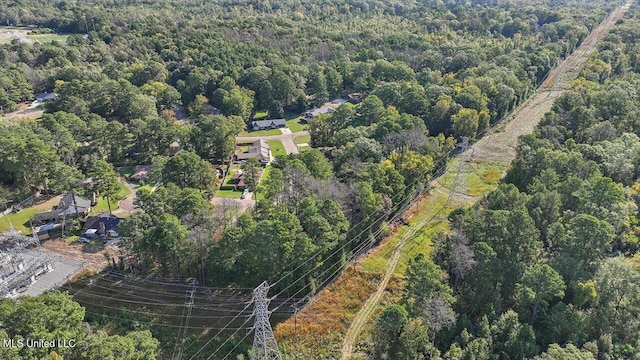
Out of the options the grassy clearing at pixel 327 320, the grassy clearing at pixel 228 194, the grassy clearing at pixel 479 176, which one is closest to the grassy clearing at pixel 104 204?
the grassy clearing at pixel 228 194

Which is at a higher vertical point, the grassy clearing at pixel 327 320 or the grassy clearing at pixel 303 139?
the grassy clearing at pixel 327 320

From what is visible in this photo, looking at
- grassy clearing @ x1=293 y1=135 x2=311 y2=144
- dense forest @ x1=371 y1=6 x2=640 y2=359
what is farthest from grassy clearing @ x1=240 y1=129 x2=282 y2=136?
dense forest @ x1=371 y1=6 x2=640 y2=359

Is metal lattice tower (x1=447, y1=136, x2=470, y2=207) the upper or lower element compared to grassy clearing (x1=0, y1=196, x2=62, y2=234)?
upper

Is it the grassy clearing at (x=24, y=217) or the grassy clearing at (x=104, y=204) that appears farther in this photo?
the grassy clearing at (x=104, y=204)

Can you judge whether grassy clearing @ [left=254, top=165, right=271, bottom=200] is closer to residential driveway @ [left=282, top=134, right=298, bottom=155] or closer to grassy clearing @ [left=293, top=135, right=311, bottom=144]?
residential driveway @ [left=282, top=134, right=298, bottom=155]

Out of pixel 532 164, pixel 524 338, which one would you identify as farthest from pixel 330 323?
pixel 532 164

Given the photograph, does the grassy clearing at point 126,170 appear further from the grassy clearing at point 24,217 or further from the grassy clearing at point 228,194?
the grassy clearing at point 228,194

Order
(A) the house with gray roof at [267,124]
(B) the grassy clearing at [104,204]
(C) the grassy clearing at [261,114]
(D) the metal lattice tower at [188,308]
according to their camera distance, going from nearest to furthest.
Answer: (D) the metal lattice tower at [188,308] → (B) the grassy clearing at [104,204] → (A) the house with gray roof at [267,124] → (C) the grassy clearing at [261,114]
